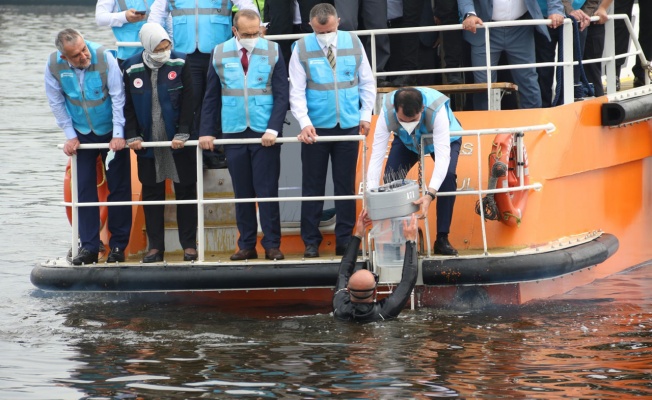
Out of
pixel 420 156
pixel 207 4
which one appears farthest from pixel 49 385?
pixel 207 4

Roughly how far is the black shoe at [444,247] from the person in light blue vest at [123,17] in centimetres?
351

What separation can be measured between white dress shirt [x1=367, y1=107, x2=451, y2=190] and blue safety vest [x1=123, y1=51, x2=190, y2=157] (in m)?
1.57

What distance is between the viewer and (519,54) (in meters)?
10.9

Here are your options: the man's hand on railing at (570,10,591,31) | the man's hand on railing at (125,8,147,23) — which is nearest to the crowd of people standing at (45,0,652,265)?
the man's hand on railing at (125,8,147,23)

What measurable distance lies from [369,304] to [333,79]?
6.09ft

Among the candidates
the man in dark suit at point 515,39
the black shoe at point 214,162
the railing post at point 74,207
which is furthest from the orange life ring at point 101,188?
the man in dark suit at point 515,39

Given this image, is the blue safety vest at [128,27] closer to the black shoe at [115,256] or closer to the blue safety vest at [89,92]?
the blue safety vest at [89,92]

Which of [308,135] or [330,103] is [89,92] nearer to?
[308,135]

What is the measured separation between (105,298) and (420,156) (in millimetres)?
2959

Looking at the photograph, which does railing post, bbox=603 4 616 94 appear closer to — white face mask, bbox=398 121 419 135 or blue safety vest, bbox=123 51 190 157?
white face mask, bbox=398 121 419 135

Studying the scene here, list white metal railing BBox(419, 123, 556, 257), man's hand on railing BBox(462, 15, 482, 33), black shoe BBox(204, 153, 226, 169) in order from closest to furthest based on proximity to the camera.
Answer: white metal railing BBox(419, 123, 556, 257)
man's hand on railing BBox(462, 15, 482, 33)
black shoe BBox(204, 153, 226, 169)

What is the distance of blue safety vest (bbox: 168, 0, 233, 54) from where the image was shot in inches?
409

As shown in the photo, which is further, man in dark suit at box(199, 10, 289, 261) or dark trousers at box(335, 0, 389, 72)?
dark trousers at box(335, 0, 389, 72)

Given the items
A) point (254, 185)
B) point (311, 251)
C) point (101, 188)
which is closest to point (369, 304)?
point (311, 251)
